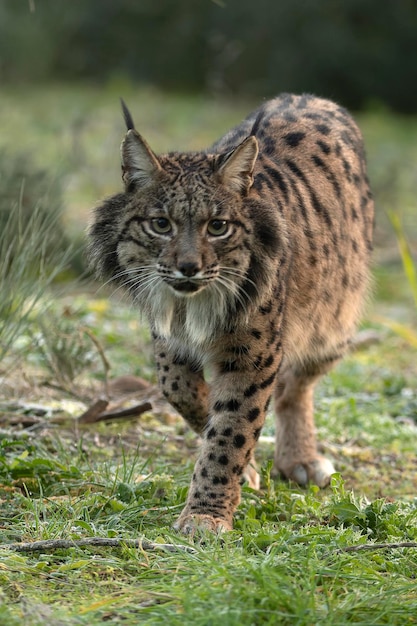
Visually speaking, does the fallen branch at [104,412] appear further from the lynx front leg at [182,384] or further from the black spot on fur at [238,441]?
the black spot on fur at [238,441]

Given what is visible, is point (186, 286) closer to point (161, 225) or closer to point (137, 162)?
point (161, 225)

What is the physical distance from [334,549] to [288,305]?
163 cm

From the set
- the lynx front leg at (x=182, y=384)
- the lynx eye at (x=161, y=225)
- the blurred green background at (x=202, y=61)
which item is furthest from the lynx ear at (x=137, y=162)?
the blurred green background at (x=202, y=61)

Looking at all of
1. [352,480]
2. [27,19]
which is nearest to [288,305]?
[352,480]

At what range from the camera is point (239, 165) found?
4.77 m

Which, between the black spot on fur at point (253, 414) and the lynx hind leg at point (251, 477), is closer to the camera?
the black spot on fur at point (253, 414)

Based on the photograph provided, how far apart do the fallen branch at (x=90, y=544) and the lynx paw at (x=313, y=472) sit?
187 cm

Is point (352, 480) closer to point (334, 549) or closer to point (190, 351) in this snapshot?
point (190, 351)

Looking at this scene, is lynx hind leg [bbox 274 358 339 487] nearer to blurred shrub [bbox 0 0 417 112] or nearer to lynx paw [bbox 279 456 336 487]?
lynx paw [bbox 279 456 336 487]

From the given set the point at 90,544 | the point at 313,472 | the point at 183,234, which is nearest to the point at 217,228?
the point at 183,234

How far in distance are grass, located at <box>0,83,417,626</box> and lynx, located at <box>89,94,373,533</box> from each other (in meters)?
0.32

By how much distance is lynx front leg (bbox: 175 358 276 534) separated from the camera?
4.73 metres

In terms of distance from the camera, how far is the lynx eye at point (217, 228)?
4.66 m

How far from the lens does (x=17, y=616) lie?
11.1 feet
